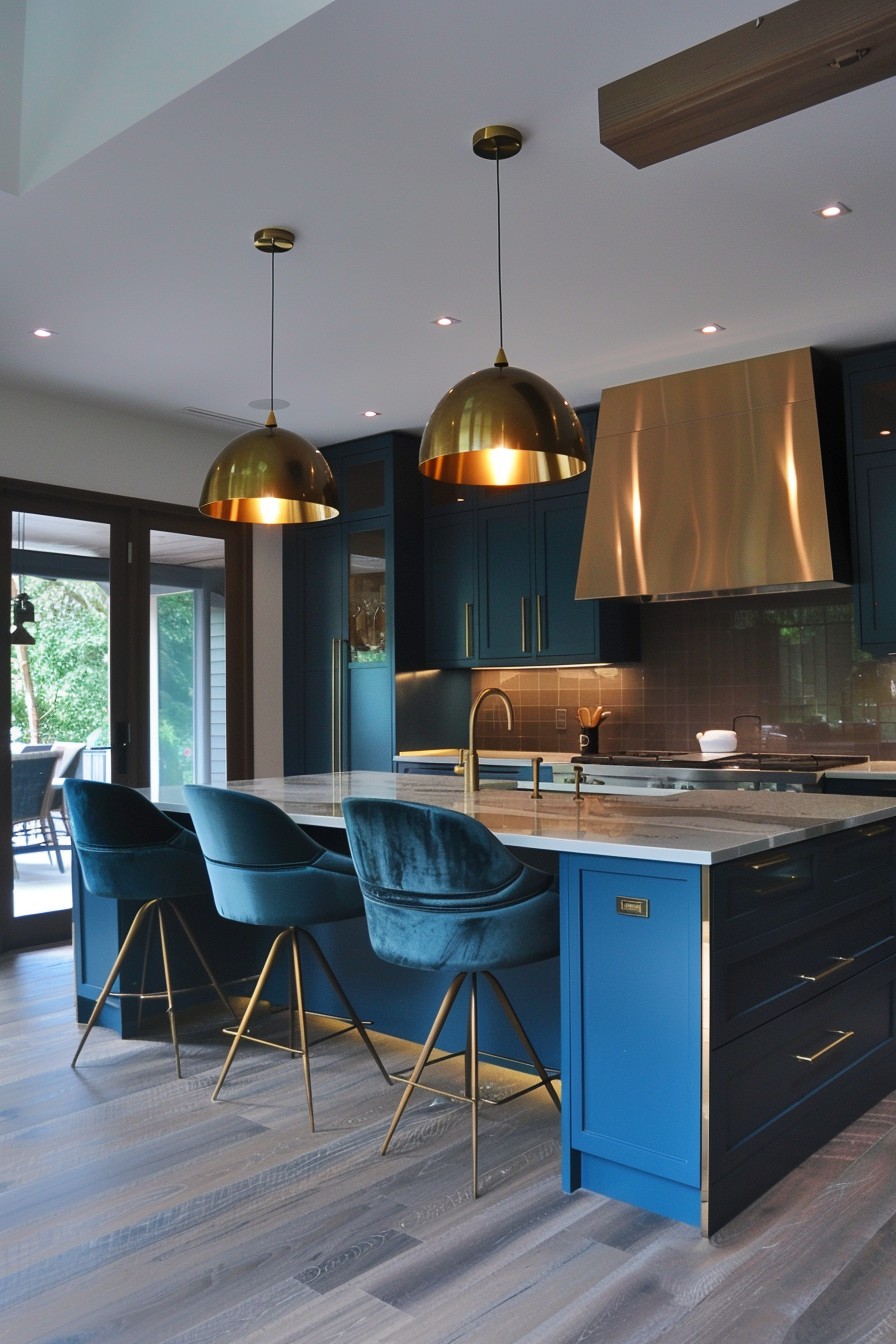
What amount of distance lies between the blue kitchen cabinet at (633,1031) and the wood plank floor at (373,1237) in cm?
10

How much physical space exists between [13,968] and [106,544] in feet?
6.93

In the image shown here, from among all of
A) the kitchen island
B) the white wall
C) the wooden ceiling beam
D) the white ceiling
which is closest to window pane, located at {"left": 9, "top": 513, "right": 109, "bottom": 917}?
the white wall

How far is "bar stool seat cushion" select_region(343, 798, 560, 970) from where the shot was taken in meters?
2.38

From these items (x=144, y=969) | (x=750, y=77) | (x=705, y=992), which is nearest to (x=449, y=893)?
(x=705, y=992)

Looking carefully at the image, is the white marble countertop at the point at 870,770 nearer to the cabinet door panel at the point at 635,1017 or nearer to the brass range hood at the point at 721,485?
the brass range hood at the point at 721,485

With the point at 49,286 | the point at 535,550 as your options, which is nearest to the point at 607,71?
the point at 49,286

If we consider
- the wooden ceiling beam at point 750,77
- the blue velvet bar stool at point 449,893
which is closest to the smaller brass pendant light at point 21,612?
the blue velvet bar stool at point 449,893

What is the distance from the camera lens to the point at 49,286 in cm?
385

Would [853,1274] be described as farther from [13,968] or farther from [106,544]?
[106,544]

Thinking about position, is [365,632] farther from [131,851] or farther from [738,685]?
[131,851]

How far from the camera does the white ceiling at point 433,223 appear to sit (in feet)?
8.38

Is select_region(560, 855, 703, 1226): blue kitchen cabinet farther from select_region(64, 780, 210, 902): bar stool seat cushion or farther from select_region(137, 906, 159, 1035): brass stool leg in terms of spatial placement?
select_region(137, 906, 159, 1035): brass stool leg

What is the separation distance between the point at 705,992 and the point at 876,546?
2.94 m

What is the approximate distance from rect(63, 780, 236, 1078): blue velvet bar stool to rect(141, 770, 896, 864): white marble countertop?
160mm
